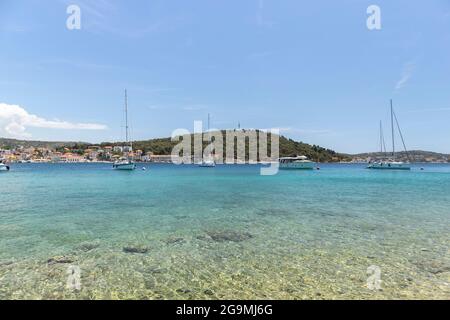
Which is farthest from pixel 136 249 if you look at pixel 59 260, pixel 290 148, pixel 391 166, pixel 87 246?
pixel 290 148

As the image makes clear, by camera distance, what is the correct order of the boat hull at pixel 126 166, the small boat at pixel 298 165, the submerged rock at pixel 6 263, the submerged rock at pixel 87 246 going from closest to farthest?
the submerged rock at pixel 6 263
the submerged rock at pixel 87 246
the boat hull at pixel 126 166
the small boat at pixel 298 165

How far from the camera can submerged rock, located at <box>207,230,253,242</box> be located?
10742mm

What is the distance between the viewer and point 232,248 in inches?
379

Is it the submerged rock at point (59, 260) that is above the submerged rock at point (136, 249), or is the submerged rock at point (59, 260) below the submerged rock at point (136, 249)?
above

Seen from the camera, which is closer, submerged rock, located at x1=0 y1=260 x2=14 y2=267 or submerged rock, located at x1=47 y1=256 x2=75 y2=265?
submerged rock, located at x1=0 y1=260 x2=14 y2=267

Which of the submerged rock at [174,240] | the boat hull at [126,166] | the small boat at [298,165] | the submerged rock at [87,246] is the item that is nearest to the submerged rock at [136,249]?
the submerged rock at [174,240]

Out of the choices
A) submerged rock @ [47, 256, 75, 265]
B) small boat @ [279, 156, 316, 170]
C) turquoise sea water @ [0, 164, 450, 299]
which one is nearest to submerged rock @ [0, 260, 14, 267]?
turquoise sea water @ [0, 164, 450, 299]

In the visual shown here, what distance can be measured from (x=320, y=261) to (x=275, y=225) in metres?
4.83

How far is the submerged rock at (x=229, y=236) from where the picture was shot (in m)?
10.7

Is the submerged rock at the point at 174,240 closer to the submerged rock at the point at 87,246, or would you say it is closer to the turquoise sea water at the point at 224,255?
the turquoise sea water at the point at 224,255

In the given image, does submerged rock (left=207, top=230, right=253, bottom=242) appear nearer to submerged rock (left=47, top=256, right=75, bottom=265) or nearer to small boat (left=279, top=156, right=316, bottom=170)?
submerged rock (left=47, top=256, right=75, bottom=265)
